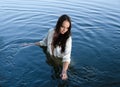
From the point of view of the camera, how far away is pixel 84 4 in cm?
1506

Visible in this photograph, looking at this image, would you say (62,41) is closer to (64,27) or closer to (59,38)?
(59,38)

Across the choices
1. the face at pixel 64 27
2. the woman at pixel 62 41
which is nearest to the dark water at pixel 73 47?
the woman at pixel 62 41

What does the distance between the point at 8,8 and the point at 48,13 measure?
246 cm

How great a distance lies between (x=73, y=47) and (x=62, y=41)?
2286mm

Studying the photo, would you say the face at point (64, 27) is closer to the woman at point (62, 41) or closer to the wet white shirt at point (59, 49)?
the woman at point (62, 41)

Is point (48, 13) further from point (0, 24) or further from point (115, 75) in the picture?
point (115, 75)

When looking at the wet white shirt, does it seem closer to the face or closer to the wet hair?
the wet hair

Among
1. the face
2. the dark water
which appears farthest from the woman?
the dark water

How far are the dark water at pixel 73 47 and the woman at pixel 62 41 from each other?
484mm

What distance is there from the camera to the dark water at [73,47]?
6784mm

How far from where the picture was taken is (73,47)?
896 centimetres

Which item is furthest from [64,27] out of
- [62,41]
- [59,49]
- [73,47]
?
[73,47]

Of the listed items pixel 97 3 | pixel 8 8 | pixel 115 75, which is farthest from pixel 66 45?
pixel 97 3

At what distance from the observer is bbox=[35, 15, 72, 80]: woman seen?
6.17m
